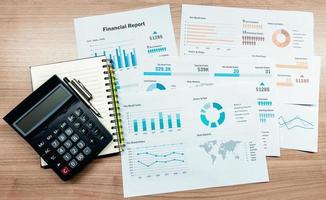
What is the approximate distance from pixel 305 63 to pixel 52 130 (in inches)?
21.6

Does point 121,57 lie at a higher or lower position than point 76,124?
higher

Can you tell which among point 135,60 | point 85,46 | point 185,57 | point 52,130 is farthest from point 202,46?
point 52,130

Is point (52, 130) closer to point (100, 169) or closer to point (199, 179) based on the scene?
point (100, 169)

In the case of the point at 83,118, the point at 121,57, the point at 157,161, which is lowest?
the point at 157,161

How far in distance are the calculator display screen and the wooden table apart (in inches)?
1.8

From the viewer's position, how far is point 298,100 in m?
0.82

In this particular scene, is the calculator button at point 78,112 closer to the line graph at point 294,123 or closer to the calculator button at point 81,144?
the calculator button at point 81,144

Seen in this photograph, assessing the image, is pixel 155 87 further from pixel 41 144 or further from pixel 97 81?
pixel 41 144

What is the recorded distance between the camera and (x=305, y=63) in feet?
2.72

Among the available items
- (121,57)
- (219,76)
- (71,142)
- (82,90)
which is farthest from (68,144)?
(219,76)

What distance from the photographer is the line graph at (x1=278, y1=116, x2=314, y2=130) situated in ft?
2.65

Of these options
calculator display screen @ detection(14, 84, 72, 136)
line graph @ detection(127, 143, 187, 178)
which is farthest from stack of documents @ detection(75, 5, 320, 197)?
calculator display screen @ detection(14, 84, 72, 136)

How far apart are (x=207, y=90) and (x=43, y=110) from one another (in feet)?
1.09

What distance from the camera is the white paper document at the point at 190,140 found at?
780 millimetres
